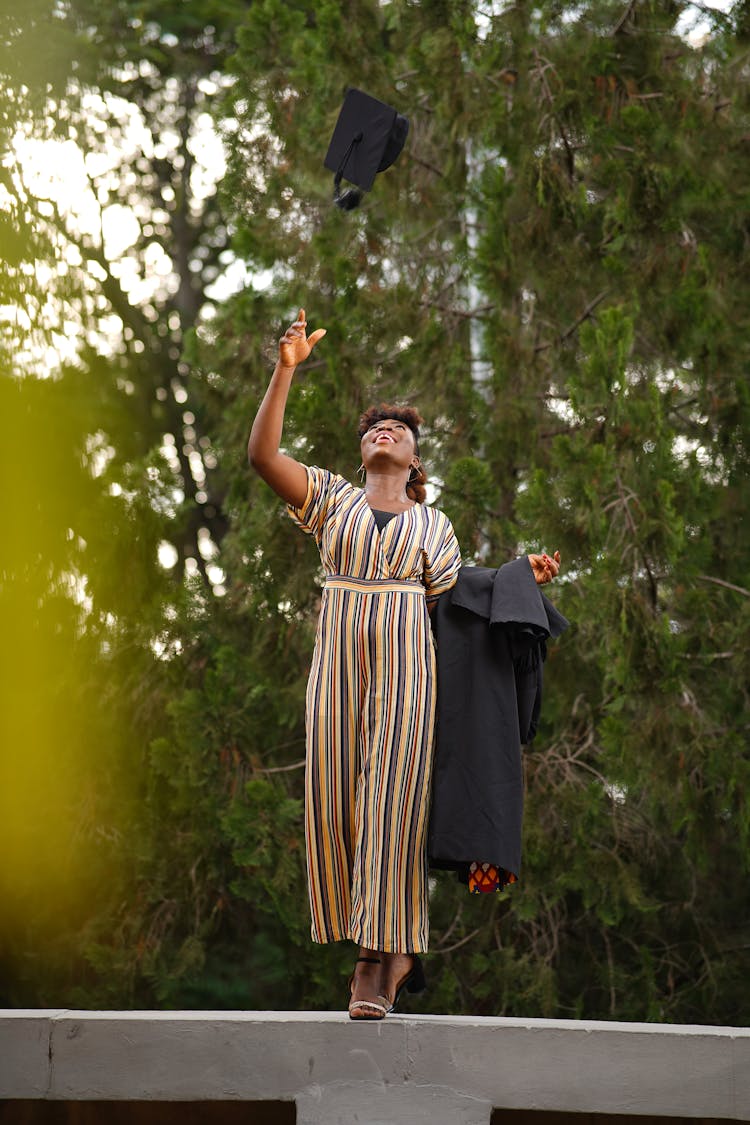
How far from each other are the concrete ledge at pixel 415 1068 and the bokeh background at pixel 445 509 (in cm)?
203

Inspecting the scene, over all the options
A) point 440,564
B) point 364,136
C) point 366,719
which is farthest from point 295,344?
point 366,719

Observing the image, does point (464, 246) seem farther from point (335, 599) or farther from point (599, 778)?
point (335, 599)

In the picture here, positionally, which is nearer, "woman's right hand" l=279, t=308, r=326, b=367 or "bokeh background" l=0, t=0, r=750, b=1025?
"woman's right hand" l=279, t=308, r=326, b=367

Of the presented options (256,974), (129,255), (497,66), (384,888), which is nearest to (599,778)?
(256,974)

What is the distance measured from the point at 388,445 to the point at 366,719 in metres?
0.76

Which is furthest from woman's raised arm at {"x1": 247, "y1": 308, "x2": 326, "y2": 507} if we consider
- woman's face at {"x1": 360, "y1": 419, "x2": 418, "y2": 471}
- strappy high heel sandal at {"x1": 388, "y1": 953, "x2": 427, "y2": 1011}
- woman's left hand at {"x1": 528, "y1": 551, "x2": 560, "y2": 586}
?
strappy high heel sandal at {"x1": 388, "y1": 953, "x2": 427, "y2": 1011}

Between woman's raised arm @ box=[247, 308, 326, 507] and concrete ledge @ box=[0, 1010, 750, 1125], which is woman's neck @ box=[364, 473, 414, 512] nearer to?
woman's raised arm @ box=[247, 308, 326, 507]

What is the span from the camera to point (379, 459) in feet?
11.3

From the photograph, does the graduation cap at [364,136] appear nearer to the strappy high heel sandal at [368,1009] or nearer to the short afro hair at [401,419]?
the short afro hair at [401,419]

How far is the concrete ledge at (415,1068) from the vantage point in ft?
9.70

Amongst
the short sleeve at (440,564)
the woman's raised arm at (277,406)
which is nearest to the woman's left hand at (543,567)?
the short sleeve at (440,564)

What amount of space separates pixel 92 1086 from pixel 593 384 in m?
3.26

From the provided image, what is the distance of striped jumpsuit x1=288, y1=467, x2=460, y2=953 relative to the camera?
10.3ft

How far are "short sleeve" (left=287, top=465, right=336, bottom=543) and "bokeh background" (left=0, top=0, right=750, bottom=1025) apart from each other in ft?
5.98
